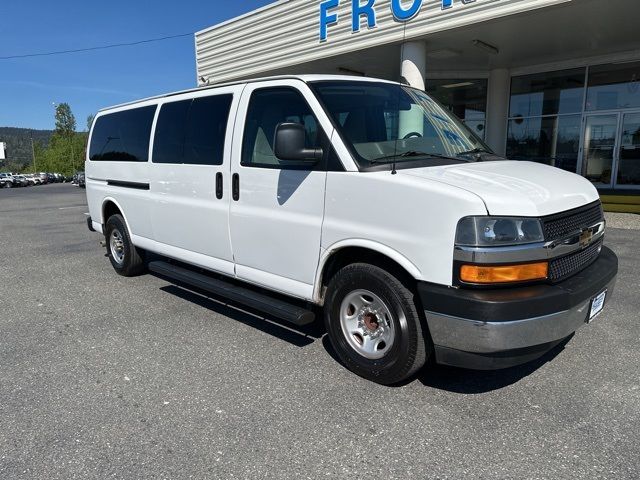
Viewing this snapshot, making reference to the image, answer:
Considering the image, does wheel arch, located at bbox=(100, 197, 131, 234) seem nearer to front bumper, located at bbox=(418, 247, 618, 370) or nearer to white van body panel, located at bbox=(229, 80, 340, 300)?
white van body panel, located at bbox=(229, 80, 340, 300)

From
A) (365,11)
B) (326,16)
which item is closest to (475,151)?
(365,11)

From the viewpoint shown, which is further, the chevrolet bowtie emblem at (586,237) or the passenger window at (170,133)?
the passenger window at (170,133)

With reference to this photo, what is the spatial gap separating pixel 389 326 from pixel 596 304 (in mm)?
1378

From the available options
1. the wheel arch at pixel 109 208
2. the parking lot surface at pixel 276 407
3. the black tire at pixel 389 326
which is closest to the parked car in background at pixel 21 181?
the wheel arch at pixel 109 208

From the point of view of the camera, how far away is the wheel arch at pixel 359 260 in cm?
290

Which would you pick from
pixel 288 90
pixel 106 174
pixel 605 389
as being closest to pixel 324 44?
pixel 106 174

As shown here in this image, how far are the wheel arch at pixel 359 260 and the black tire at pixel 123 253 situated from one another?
3.36 metres

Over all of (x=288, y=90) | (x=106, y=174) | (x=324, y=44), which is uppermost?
(x=324, y=44)

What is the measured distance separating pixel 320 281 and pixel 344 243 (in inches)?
17.0

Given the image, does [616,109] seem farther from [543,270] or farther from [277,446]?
[277,446]

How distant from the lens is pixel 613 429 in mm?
2691

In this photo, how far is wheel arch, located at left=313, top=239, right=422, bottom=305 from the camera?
2902mm

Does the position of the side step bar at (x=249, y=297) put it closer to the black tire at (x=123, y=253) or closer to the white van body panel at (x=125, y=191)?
the white van body panel at (x=125, y=191)

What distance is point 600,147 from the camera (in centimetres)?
1271
